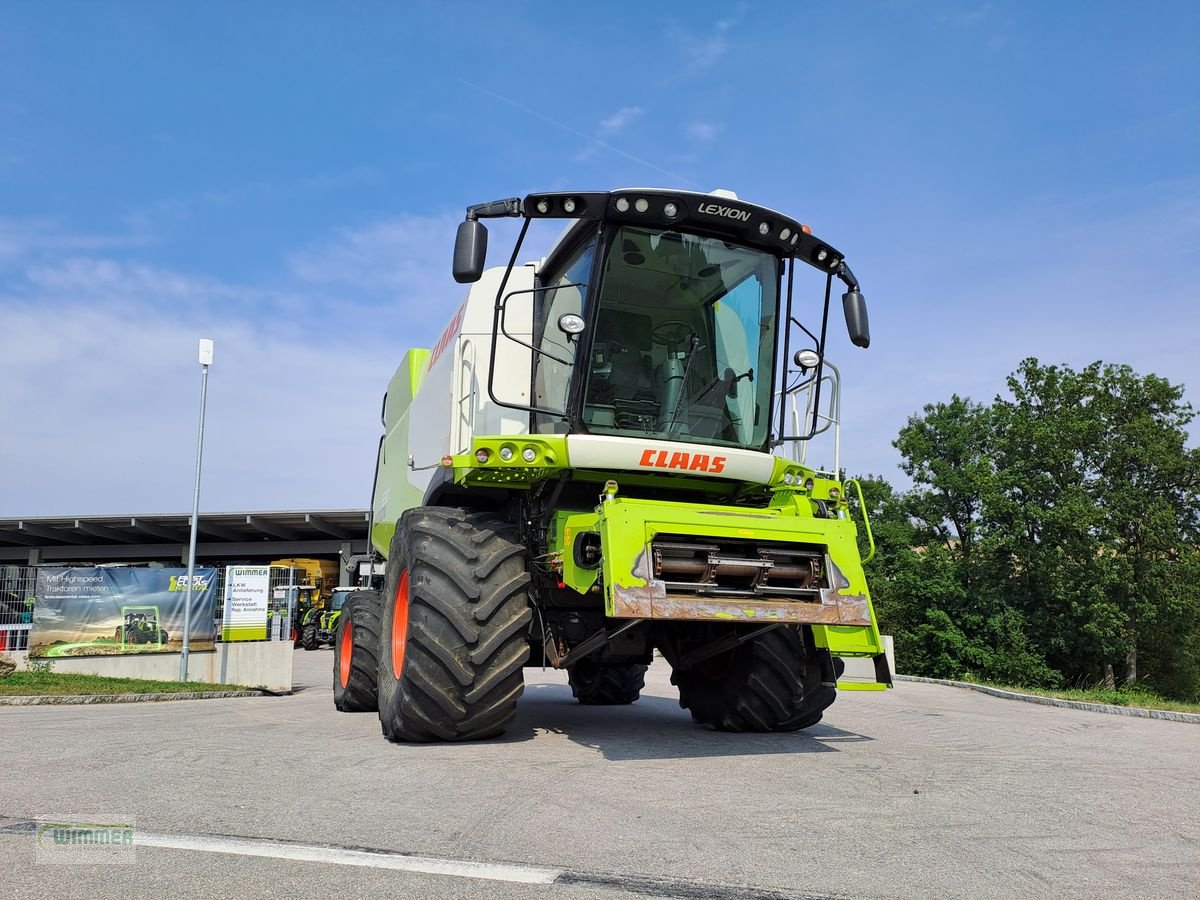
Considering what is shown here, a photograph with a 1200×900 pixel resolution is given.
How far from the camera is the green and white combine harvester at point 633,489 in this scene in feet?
20.5

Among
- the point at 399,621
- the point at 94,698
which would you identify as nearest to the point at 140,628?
the point at 94,698

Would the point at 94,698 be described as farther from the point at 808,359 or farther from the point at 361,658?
the point at 808,359

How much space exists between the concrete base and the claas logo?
1235cm

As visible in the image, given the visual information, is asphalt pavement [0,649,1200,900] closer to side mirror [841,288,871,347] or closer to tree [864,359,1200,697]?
side mirror [841,288,871,347]

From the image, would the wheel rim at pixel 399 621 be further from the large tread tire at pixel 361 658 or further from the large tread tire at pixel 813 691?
the large tread tire at pixel 813 691

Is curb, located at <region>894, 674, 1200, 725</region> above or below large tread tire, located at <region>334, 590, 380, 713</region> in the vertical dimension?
below

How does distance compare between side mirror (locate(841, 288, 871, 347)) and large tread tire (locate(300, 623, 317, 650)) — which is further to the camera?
large tread tire (locate(300, 623, 317, 650))

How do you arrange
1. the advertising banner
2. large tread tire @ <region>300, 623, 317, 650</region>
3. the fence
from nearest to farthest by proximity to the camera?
1. the advertising banner
2. the fence
3. large tread tire @ <region>300, 623, 317, 650</region>

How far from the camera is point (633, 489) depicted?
23.8ft

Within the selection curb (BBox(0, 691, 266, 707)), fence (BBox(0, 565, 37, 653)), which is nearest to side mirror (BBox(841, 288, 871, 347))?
curb (BBox(0, 691, 266, 707))

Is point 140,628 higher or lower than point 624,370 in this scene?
lower

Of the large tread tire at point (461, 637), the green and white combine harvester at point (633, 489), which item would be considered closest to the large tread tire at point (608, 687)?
the green and white combine harvester at point (633, 489)

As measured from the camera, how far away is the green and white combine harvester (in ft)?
20.5

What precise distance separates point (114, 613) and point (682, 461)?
54.9ft
